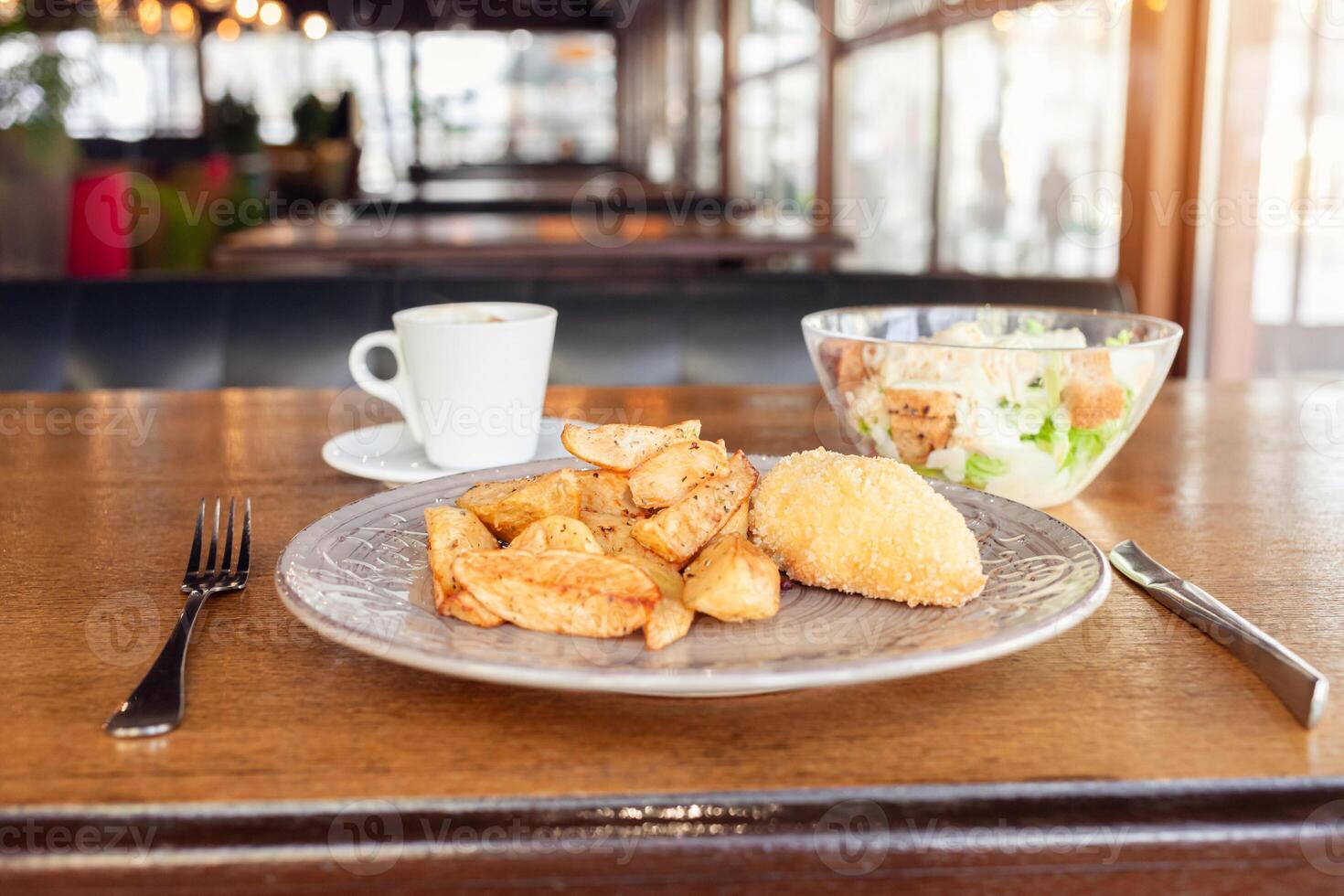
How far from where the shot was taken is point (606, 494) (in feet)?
2.16

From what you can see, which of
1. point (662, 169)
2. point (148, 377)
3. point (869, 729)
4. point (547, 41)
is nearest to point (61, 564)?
point (869, 729)

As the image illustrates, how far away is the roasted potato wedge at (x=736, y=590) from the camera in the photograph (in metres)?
0.52

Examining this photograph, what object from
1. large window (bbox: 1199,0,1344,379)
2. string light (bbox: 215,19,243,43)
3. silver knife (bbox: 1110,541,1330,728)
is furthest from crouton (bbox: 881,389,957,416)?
string light (bbox: 215,19,243,43)

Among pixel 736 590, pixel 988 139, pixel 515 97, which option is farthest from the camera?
pixel 515 97

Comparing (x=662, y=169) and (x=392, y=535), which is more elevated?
(x=662, y=169)

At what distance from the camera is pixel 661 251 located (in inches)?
121

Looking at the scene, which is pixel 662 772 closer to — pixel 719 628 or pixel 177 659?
pixel 719 628

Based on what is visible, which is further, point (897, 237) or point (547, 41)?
point (547, 41)

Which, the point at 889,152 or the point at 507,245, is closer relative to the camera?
the point at 507,245

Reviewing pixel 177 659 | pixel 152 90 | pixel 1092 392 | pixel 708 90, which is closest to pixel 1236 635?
pixel 1092 392

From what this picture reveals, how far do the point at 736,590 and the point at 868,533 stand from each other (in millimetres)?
89

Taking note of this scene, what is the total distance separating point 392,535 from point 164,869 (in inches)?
10.3

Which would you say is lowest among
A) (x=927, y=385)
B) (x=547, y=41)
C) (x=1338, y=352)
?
(x=1338, y=352)

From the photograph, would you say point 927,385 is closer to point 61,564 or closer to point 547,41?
point 61,564
